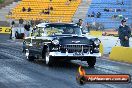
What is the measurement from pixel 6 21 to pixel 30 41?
139 ft

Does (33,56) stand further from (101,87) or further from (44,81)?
(101,87)

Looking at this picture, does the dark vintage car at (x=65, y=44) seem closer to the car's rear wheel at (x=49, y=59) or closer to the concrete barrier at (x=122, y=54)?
the car's rear wheel at (x=49, y=59)

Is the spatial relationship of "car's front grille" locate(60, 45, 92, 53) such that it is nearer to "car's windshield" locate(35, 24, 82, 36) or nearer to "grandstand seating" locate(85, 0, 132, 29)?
"car's windshield" locate(35, 24, 82, 36)

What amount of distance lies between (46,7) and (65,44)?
4711cm

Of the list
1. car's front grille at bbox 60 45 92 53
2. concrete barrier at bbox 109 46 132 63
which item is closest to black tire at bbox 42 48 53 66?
car's front grille at bbox 60 45 92 53

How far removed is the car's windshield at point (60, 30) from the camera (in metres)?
16.2

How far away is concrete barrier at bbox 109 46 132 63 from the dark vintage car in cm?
272

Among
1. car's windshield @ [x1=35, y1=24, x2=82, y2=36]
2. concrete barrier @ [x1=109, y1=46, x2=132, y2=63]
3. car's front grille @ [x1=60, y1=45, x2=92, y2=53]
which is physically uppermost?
car's windshield @ [x1=35, y1=24, x2=82, y2=36]

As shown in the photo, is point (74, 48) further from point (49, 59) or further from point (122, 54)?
point (122, 54)

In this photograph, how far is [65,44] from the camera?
1488 cm

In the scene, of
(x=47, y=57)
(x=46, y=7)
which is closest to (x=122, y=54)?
(x=47, y=57)

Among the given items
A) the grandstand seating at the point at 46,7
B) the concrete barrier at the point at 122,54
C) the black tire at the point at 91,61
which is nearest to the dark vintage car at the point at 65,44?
the black tire at the point at 91,61

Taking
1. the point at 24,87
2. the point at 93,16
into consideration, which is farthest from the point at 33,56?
the point at 93,16

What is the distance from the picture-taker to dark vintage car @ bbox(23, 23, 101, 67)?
48.9ft
